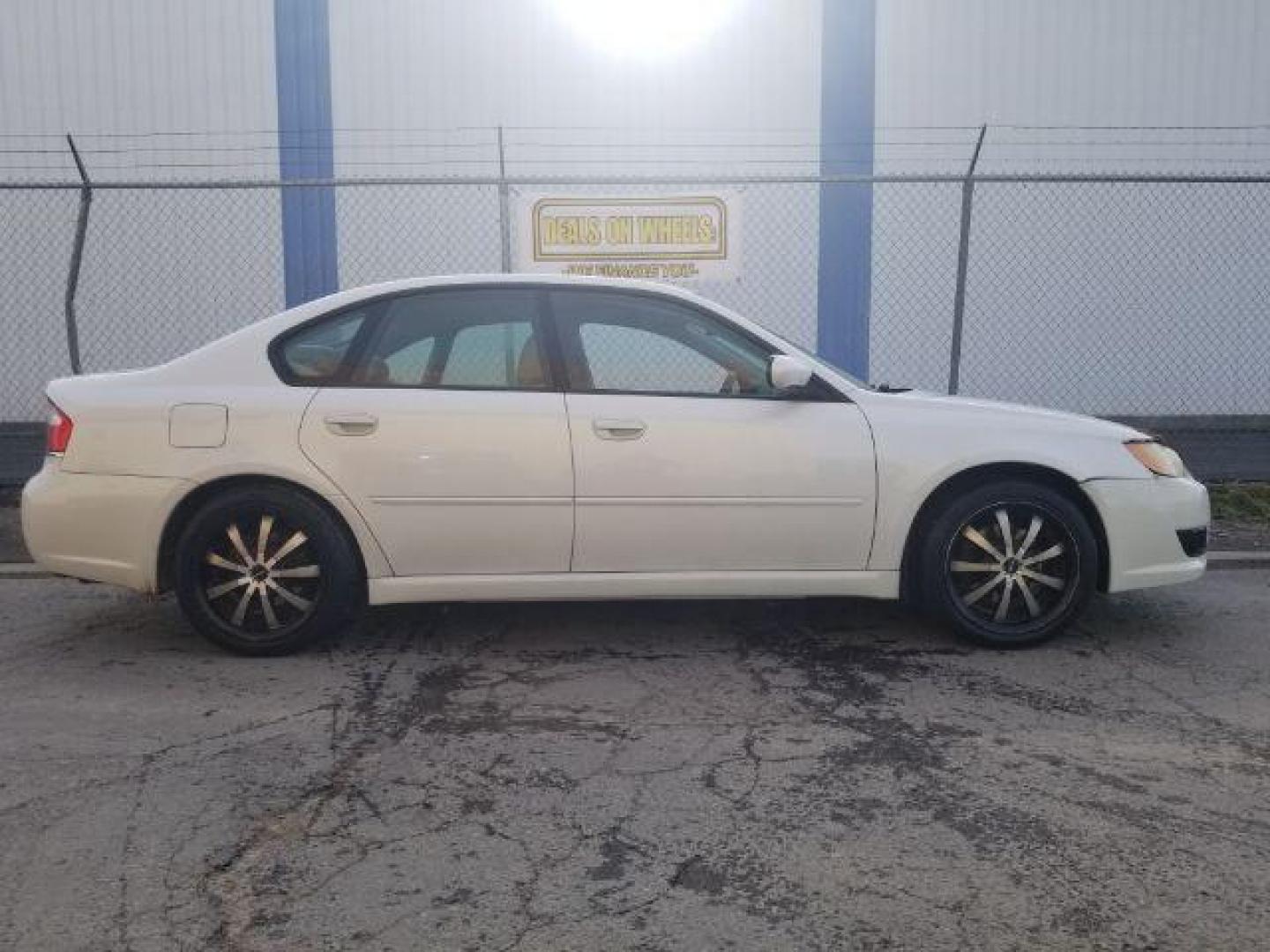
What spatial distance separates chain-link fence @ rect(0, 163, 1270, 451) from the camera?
1162 cm

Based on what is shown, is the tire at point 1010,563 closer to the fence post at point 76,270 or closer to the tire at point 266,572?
the tire at point 266,572

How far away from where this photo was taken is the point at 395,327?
191 inches

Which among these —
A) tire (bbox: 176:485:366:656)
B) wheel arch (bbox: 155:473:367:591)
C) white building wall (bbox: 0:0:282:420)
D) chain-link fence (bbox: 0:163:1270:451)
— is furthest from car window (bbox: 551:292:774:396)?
white building wall (bbox: 0:0:282:420)

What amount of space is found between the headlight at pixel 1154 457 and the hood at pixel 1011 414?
32 millimetres

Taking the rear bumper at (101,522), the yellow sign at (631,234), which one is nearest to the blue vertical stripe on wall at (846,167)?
the yellow sign at (631,234)

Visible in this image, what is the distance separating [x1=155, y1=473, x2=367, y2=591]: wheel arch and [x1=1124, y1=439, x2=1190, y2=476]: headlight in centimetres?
306

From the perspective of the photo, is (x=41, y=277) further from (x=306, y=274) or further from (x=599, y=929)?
(x=599, y=929)

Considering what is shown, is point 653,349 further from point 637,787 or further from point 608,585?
point 637,787

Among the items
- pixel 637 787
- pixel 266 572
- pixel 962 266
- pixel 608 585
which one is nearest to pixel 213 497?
pixel 266 572

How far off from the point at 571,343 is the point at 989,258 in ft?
26.4

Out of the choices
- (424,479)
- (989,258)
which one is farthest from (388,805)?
(989,258)

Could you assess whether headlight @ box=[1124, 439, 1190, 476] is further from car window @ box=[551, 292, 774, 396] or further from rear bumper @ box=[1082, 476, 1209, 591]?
car window @ box=[551, 292, 774, 396]

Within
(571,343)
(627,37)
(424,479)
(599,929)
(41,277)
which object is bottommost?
(599,929)

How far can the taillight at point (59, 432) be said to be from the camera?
473 centimetres
